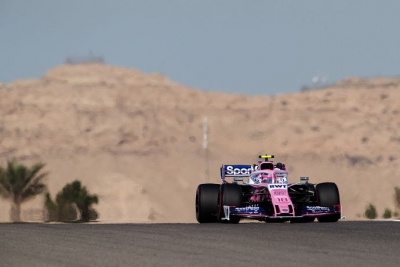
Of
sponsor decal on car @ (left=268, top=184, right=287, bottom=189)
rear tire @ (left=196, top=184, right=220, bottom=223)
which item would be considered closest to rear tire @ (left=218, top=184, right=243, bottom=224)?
sponsor decal on car @ (left=268, top=184, right=287, bottom=189)

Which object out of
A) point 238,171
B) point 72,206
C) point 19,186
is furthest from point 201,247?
point 72,206

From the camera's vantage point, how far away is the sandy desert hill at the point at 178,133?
103938mm

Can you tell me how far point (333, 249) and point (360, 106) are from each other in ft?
335

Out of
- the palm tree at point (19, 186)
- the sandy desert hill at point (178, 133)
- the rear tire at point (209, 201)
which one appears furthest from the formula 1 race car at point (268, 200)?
the sandy desert hill at point (178, 133)

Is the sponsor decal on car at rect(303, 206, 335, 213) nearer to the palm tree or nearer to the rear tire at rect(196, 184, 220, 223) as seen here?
the rear tire at rect(196, 184, 220, 223)

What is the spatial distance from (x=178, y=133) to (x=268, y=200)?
82764mm

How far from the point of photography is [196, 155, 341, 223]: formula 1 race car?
2747 centimetres

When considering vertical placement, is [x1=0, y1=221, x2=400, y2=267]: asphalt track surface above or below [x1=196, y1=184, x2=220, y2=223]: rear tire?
below

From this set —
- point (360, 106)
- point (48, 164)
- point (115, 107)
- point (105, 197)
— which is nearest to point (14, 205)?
point (105, 197)

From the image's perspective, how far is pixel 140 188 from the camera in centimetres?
9781

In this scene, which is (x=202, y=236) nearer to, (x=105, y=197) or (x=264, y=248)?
(x=264, y=248)

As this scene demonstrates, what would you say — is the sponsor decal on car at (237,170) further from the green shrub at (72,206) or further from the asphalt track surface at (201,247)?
the green shrub at (72,206)

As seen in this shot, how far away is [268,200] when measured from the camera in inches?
1109

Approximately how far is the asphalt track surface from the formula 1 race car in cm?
400
